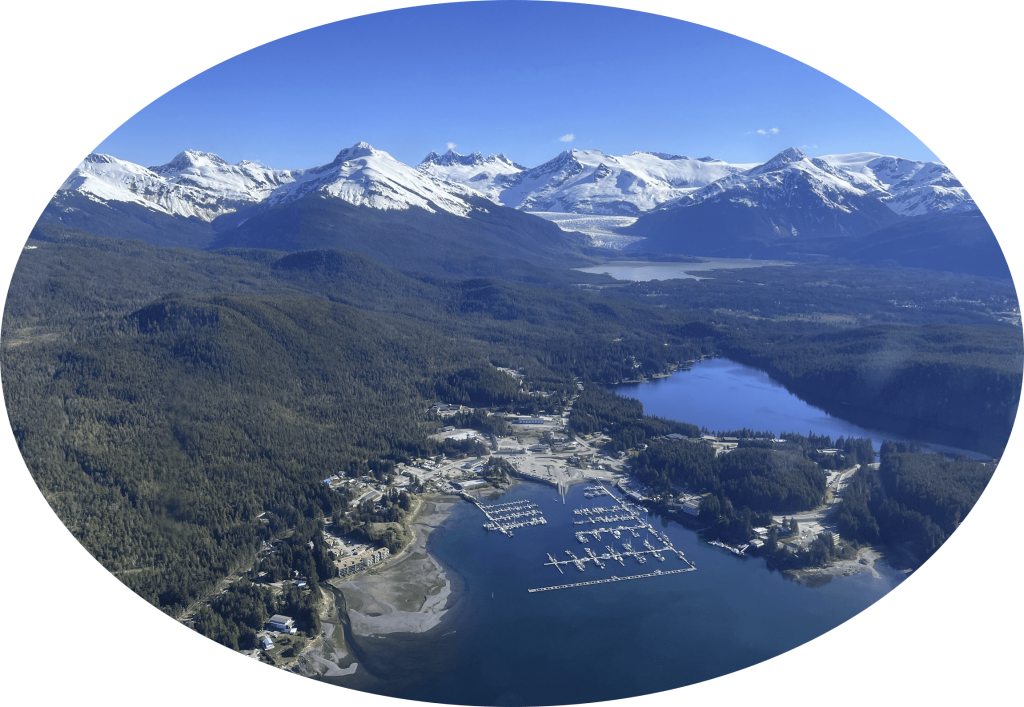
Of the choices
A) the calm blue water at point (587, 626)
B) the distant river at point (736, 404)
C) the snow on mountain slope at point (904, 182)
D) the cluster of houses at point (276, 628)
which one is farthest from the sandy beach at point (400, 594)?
the snow on mountain slope at point (904, 182)

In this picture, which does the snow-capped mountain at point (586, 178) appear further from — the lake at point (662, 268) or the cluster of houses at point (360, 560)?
the cluster of houses at point (360, 560)

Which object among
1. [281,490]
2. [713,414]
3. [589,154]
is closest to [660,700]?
[281,490]

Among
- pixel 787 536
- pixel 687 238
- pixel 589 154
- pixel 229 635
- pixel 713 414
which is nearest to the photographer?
pixel 229 635

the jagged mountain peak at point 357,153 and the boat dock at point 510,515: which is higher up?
the jagged mountain peak at point 357,153

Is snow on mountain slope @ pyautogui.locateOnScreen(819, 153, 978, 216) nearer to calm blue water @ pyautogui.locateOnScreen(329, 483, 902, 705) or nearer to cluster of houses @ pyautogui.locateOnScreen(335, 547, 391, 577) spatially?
calm blue water @ pyautogui.locateOnScreen(329, 483, 902, 705)

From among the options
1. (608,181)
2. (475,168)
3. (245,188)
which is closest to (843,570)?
(245,188)

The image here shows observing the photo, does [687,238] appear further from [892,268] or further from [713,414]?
[713,414]

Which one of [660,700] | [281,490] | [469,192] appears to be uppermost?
[469,192]
